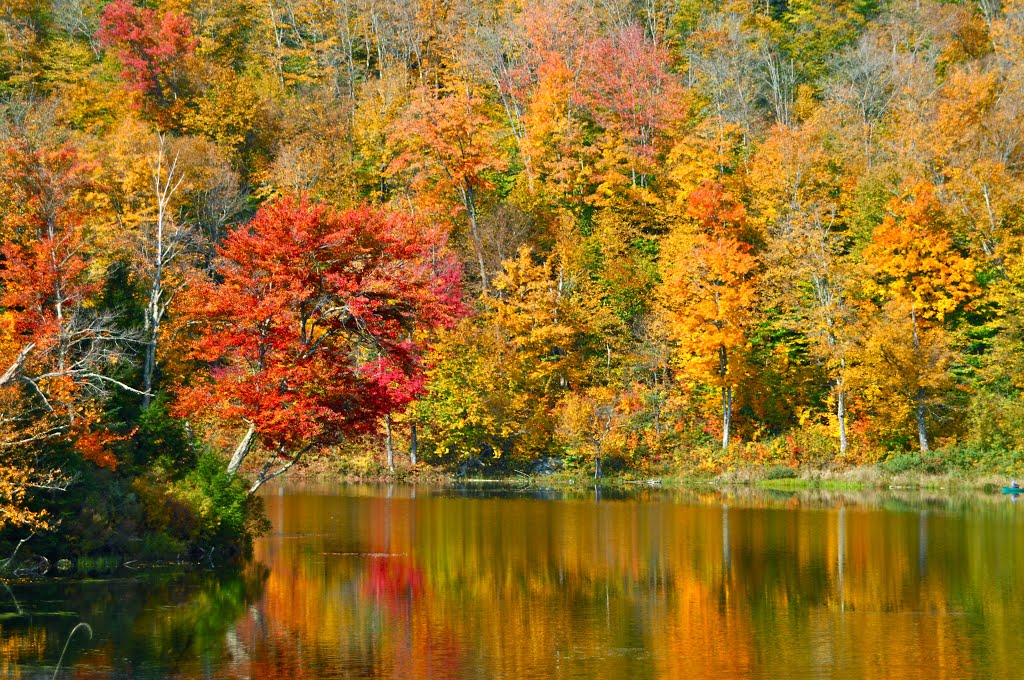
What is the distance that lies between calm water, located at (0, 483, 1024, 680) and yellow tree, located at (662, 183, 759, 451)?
16.7 m

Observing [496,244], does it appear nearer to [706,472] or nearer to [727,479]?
[706,472]

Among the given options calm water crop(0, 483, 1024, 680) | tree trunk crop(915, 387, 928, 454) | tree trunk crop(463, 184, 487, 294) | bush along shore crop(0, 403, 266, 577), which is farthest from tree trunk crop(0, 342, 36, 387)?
tree trunk crop(915, 387, 928, 454)

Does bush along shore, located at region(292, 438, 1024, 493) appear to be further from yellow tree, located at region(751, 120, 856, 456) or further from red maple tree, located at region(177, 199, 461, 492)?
red maple tree, located at region(177, 199, 461, 492)

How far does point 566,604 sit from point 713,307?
33425 mm

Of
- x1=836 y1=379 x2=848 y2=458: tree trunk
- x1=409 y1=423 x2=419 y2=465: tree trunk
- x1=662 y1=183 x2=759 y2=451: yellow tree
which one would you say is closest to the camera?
x1=836 y1=379 x2=848 y2=458: tree trunk

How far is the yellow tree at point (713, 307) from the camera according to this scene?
56.0m

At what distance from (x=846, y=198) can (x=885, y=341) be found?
14.6 metres

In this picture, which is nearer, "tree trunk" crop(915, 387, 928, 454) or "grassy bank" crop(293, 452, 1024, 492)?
"grassy bank" crop(293, 452, 1024, 492)

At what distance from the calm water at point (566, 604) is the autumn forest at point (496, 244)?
3.57 m

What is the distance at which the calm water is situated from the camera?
19016 mm

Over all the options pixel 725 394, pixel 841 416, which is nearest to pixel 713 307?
pixel 725 394

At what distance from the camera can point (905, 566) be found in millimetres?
29828

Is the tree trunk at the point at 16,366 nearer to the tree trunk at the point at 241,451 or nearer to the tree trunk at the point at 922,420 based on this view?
the tree trunk at the point at 241,451

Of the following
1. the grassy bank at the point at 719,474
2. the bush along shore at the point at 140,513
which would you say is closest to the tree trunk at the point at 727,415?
the grassy bank at the point at 719,474
